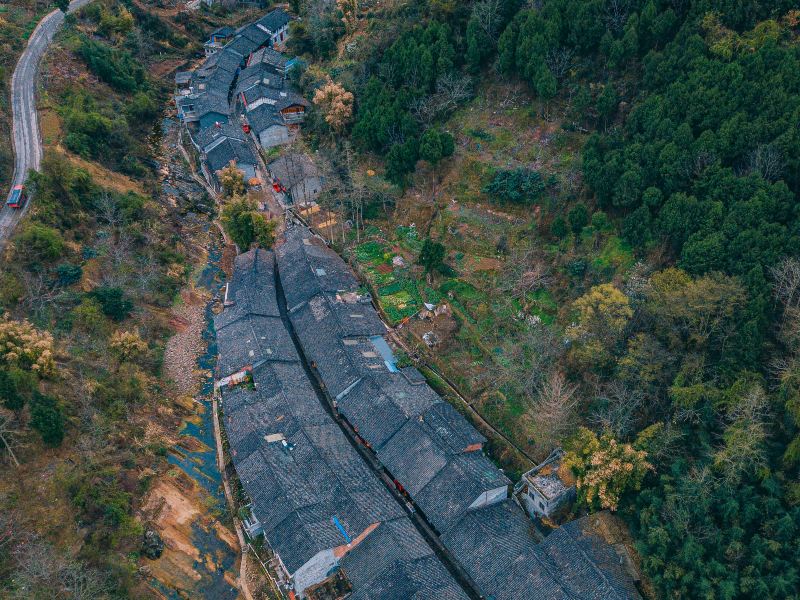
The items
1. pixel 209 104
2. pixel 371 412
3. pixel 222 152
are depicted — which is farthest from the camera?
pixel 209 104

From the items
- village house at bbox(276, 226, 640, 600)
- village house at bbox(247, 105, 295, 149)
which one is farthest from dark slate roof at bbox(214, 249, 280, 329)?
village house at bbox(247, 105, 295, 149)

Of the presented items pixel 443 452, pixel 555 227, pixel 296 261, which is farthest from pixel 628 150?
pixel 296 261

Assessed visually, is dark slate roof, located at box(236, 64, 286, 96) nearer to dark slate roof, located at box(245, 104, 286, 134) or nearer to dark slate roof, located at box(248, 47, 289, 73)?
dark slate roof, located at box(248, 47, 289, 73)

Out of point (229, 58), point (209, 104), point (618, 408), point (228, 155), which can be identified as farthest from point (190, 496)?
point (229, 58)

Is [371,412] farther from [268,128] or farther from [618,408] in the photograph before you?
[268,128]

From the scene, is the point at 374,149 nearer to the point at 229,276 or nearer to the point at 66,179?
the point at 229,276

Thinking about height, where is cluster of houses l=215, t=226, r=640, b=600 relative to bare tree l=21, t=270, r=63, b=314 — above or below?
below

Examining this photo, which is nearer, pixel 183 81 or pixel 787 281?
pixel 787 281
